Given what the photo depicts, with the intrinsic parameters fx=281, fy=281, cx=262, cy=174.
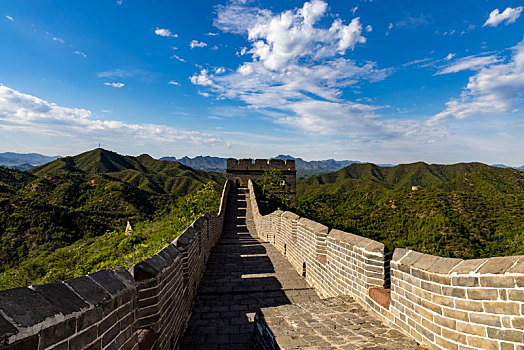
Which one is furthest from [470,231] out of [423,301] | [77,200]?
[77,200]

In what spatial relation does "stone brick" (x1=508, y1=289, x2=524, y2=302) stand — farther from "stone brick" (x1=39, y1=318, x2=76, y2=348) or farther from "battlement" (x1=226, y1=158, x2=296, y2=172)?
"battlement" (x1=226, y1=158, x2=296, y2=172)

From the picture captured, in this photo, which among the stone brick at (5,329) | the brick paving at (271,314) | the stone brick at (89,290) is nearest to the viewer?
the stone brick at (5,329)

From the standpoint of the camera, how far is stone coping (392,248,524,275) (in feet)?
6.13

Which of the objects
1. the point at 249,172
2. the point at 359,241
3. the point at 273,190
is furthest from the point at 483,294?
the point at 249,172

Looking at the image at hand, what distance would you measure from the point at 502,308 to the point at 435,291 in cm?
55

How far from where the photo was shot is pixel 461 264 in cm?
226

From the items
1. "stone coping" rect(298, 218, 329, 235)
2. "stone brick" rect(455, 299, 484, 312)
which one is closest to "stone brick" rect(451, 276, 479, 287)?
"stone brick" rect(455, 299, 484, 312)

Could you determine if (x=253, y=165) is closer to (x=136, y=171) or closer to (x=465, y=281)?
(x=465, y=281)

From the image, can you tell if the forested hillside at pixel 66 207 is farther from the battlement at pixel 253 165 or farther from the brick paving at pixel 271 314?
the brick paving at pixel 271 314

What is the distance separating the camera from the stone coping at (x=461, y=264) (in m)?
1.87

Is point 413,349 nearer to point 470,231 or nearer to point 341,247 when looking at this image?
point 341,247

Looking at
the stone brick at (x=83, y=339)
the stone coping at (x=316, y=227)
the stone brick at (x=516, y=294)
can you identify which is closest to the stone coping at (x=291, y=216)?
the stone coping at (x=316, y=227)

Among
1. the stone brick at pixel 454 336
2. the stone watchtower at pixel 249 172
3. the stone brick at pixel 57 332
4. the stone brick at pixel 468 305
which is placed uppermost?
the stone watchtower at pixel 249 172

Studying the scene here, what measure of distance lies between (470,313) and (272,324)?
180cm
